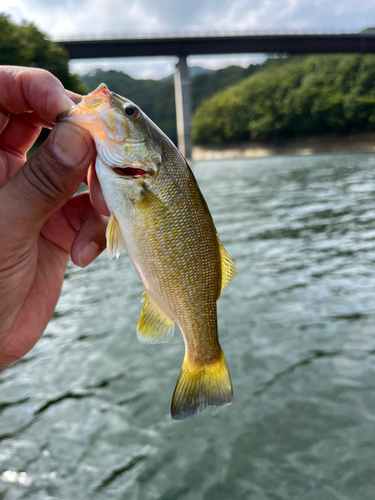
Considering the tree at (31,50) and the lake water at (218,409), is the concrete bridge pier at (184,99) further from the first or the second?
the lake water at (218,409)

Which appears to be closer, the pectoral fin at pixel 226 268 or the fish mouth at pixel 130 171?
the fish mouth at pixel 130 171

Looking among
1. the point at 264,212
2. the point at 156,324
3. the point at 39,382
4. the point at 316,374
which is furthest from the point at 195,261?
the point at 264,212

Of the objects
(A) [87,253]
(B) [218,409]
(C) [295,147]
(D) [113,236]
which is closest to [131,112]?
(D) [113,236]

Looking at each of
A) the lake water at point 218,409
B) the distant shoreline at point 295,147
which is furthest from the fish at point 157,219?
the distant shoreline at point 295,147

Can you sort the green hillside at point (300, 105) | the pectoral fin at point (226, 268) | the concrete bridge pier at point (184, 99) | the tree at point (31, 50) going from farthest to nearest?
1. the green hillside at point (300, 105)
2. the concrete bridge pier at point (184, 99)
3. the tree at point (31, 50)
4. the pectoral fin at point (226, 268)

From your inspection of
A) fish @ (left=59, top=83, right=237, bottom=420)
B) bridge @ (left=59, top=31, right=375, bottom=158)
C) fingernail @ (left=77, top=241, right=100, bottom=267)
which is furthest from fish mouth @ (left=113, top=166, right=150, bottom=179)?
bridge @ (left=59, top=31, right=375, bottom=158)

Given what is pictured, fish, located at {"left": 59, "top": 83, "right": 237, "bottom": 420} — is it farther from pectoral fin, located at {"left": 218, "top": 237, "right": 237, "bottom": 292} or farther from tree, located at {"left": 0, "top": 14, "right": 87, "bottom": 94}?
→ tree, located at {"left": 0, "top": 14, "right": 87, "bottom": 94}

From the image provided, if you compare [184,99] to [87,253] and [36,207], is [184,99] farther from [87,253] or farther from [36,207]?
[36,207]

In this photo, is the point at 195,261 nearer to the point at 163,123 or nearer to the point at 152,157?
the point at 152,157
